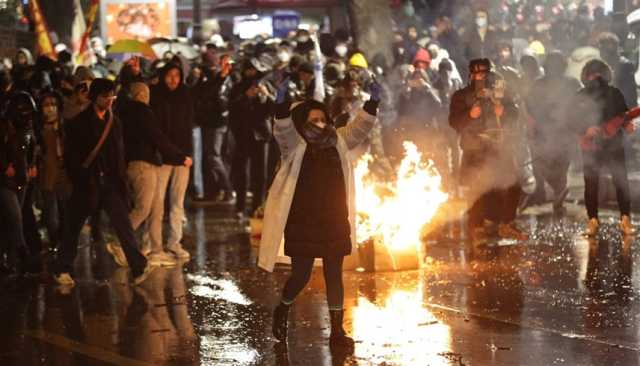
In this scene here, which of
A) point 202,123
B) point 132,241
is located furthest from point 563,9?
point 132,241

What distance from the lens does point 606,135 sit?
42.5ft

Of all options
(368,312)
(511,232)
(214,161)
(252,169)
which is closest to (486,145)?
(511,232)

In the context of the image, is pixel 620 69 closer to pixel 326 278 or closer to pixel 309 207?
pixel 326 278

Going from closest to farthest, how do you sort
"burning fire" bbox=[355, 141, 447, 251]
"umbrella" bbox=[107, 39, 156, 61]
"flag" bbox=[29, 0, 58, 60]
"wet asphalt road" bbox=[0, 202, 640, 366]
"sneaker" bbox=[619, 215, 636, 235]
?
"wet asphalt road" bbox=[0, 202, 640, 366]
"burning fire" bbox=[355, 141, 447, 251]
"sneaker" bbox=[619, 215, 636, 235]
"umbrella" bbox=[107, 39, 156, 61]
"flag" bbox=[29, 0, 58, 60]

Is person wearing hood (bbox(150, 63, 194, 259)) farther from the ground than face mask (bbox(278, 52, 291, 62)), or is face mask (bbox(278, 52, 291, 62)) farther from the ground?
face mask (bbox(278, 52, 291, 62))

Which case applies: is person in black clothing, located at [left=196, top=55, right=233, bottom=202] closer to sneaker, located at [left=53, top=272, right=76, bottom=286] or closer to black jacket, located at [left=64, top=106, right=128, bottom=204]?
black jacket, located at [left=64, top=106, right=128, bottom=204]

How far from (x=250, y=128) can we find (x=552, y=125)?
3630mm

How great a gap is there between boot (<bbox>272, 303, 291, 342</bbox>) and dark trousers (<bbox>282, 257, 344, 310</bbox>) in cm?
7

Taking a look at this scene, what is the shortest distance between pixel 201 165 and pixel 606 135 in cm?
666

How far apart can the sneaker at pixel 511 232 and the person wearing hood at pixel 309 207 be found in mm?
5054

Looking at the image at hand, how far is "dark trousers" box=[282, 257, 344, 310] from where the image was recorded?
818 centimetres

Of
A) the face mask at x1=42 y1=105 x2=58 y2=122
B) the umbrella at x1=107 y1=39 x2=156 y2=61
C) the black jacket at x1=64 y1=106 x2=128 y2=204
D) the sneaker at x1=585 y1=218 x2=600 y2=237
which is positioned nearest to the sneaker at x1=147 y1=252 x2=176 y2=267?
the black jacket at x1=64 y1=106 x2=128 y2=204

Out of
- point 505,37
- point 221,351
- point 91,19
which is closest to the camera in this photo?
point 221,351

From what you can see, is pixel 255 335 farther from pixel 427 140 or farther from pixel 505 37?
pixel 505 37
